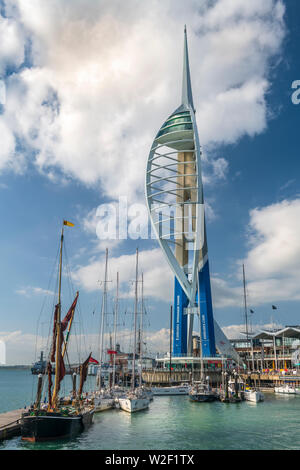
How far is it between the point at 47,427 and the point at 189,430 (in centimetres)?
908

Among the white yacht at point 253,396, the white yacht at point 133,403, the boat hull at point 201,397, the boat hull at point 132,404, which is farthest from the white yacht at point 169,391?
the boat hull at point 132,404

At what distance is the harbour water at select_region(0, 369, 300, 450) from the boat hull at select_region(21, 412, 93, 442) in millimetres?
412

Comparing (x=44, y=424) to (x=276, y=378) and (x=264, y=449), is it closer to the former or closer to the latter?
(x=264, y=449)

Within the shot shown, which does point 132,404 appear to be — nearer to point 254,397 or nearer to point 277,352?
point 254,397

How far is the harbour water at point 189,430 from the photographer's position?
2061cm

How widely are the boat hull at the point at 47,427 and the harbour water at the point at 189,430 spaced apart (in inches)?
16.2

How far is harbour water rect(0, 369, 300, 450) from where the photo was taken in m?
20.6

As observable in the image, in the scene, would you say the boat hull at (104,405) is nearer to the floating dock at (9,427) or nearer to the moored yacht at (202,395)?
the floating dock at (9,427)

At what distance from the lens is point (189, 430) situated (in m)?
24.8

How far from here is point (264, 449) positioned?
20250 mm

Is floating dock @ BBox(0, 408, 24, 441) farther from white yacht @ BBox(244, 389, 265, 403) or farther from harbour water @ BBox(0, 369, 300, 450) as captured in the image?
white yacht @ BBox(244, 389, 265, 403)

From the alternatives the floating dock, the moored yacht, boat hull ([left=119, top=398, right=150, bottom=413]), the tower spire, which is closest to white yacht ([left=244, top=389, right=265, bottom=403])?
the moored yacht

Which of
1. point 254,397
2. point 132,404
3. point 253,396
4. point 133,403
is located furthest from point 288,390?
point 132,404
